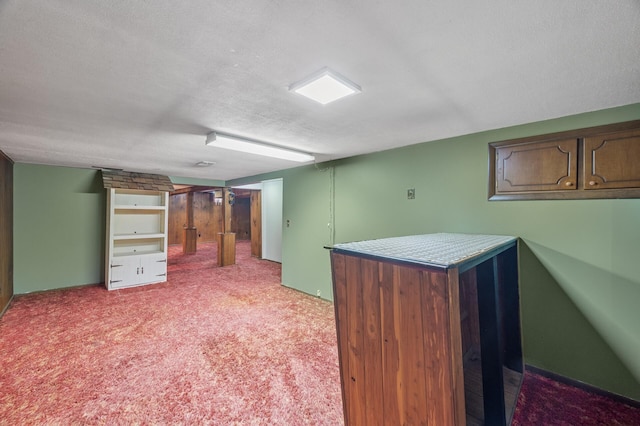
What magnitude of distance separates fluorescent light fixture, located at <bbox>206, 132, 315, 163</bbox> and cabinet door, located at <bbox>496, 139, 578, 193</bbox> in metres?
2.34

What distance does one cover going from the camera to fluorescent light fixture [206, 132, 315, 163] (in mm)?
2679

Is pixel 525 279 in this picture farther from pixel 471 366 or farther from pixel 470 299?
pixel 471 366

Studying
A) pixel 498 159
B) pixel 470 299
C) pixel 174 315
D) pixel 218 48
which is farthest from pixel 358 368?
pixel 174 315

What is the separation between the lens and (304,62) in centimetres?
141

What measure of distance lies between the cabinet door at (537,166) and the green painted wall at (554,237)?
127 mm

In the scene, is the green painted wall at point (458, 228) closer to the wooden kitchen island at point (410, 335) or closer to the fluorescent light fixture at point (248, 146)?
the fluorescent light fixture at point (248, 146)

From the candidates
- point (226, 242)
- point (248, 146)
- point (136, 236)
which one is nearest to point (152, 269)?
point (136, 236)

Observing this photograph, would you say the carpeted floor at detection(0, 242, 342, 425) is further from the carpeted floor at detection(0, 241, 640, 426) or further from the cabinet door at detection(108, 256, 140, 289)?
the cabinet door at detection(108, 256, 140, 289)

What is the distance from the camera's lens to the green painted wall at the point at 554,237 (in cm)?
200

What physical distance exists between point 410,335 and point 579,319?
213 centimetres

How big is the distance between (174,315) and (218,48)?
3.56 metres

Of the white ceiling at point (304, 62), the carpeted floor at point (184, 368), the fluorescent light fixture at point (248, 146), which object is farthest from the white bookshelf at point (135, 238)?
the fluorescent light fixture at point (248, 146)

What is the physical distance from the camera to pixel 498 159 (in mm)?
2566


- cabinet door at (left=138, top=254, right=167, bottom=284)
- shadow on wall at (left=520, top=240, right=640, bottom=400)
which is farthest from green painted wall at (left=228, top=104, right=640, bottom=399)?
cabinet door at (left=138, top=254, right=167, bottom=284)
